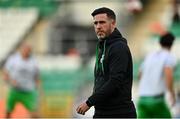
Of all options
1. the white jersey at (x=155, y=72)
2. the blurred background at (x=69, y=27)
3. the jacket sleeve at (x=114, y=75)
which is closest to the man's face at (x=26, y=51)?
the white jersey at (x=155, y=72)

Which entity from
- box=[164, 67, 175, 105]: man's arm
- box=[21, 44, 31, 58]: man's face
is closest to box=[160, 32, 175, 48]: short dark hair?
box=[164, 67, 175, 105]: man's arm

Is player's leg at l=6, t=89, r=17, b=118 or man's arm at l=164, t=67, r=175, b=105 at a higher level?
man's arm at l=164, t=67, r=175, b=105

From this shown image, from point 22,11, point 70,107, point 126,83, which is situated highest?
point 126,83

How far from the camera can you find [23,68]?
1617cm

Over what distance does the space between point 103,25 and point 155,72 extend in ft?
13.0

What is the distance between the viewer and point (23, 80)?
16.2 m

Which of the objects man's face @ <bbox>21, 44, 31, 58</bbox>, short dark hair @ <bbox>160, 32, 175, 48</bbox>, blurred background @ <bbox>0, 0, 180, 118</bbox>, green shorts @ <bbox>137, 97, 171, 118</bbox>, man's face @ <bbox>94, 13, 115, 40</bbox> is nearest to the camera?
man's face @ <bbox>94, 13, 115, 40</bbox>

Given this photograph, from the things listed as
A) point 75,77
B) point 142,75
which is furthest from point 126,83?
point 75,77

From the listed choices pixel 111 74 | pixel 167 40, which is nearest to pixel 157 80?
pixel 167 40

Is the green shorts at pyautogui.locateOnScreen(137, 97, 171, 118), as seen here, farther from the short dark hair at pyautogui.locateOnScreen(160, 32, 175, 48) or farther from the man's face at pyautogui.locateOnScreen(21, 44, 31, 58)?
the man's face at pyautogui.locateOnScreen(21, 44, 31, 58)

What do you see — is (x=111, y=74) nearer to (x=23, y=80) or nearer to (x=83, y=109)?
(x=83, y=109)

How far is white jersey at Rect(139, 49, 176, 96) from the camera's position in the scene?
12.2 metres

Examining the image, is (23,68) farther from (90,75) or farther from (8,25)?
(8,25)

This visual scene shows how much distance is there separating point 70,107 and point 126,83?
576 inches
